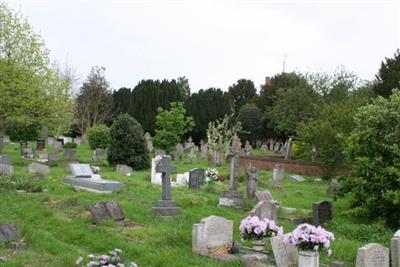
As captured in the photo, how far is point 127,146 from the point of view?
91.4ft

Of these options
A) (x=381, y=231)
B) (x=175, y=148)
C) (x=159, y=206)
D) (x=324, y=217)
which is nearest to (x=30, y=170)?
(x=159, y=206)

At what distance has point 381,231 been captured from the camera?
15.2 metres

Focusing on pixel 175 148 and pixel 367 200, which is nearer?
pixel 367 200

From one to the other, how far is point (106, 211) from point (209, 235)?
3.16 m

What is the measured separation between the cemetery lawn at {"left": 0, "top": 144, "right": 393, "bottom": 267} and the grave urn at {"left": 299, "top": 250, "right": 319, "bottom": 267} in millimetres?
1368

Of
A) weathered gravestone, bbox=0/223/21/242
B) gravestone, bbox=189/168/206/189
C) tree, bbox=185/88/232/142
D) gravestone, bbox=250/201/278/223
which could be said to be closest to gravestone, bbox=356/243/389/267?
gravestone, bbox=250/201/278/223

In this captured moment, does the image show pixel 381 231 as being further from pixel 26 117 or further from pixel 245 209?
pixel 26 117

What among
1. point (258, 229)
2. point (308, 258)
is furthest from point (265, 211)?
point (308, 258)

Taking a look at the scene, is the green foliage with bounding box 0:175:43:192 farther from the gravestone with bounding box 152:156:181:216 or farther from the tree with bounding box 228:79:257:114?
the tree with bounding box 228:79:257:114

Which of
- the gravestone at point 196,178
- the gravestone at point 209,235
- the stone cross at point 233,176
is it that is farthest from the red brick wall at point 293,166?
the gravestone at point 209,235

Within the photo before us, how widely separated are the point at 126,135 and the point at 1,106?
631 cm

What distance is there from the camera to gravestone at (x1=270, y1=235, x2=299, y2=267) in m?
10.5

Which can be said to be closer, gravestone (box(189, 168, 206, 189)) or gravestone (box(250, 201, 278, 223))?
gravestone (box(250, 201, 278, 223))

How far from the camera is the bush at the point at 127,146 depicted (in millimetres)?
27703
